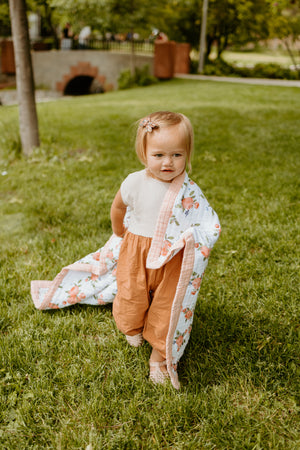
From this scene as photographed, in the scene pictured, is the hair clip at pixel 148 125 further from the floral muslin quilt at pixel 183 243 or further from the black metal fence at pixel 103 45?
the black metal fence at pixel 103 45

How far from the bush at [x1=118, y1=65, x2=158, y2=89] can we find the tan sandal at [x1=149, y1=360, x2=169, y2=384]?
54.8 feet

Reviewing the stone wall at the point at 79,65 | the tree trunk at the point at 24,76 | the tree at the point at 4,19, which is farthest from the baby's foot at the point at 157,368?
the tree at the point at 4,19

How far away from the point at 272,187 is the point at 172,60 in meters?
15.9

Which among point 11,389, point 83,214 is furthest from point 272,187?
point 11,389

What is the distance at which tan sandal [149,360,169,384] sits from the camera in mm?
1955

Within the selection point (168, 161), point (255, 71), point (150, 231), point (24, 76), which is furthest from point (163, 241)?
point (255, 71)

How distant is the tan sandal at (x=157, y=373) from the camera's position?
6.42ft

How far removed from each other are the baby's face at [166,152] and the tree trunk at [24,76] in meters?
4.29

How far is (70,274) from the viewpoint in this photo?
2.59 metres

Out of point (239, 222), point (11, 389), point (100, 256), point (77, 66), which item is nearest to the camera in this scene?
point (11, 389)

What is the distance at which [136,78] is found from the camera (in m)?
17.6

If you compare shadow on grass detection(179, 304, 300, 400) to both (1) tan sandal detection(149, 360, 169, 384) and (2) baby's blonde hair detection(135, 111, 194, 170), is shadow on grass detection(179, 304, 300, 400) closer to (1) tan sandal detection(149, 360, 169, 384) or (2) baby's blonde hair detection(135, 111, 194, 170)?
(1) tan sandal detection(149, 360, 169, 384)

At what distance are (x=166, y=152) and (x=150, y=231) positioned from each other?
0.41 m

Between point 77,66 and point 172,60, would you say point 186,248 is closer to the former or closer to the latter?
point 172,60
